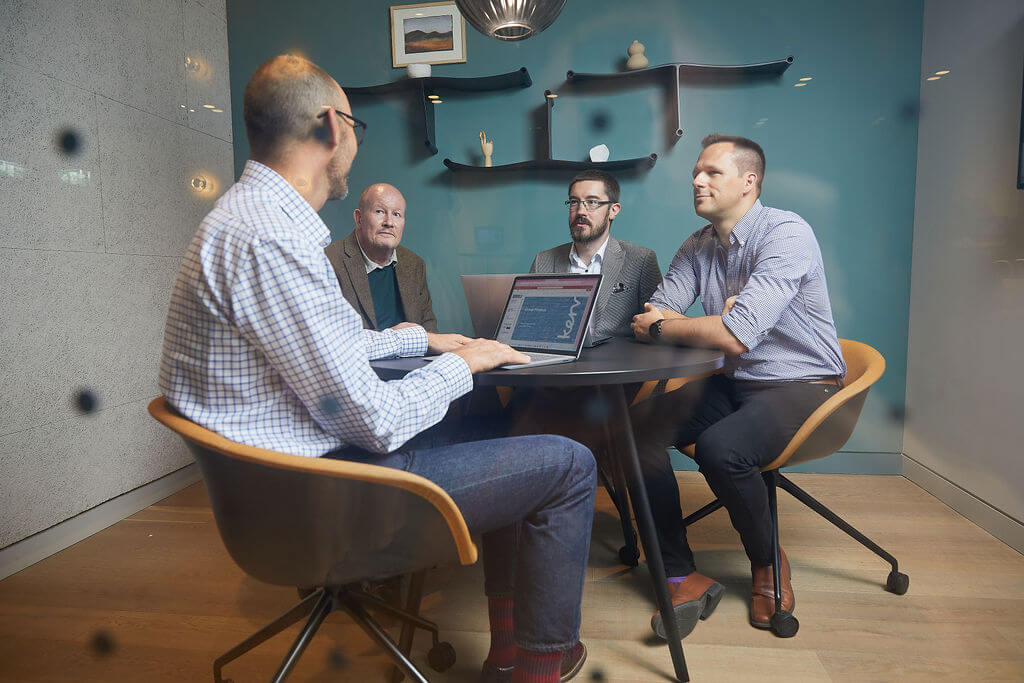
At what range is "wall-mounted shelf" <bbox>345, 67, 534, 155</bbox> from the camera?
292cm

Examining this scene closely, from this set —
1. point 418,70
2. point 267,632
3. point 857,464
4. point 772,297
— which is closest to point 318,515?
point 267,632

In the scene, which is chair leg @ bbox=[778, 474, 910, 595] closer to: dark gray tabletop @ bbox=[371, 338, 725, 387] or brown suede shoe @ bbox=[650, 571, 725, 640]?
brown suede shoe @ bbox=[650, 571, 725, 640]

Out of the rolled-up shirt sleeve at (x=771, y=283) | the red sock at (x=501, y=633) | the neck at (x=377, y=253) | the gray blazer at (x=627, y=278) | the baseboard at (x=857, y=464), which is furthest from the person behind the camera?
the baseboard at (x=857, y=464)

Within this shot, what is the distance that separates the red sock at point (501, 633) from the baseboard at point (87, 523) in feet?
5.74

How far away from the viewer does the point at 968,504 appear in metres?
2.38

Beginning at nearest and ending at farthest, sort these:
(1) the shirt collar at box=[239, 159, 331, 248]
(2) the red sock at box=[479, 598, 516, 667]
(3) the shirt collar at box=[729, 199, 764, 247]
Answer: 1. (1) the shirt collar at box=[239, 159, 331, 248]
2. (2) the red sock at box=[479, 598, 516, 667]
3. (3) the shirt collar at box=[729, 199, 764, 247]

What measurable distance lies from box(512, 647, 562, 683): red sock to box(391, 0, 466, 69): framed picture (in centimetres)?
280

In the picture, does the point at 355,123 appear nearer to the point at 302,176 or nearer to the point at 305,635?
the point at 302,176

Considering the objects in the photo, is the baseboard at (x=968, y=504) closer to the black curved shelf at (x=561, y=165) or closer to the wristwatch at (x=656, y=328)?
the wristwatch at (x=656, y=328)

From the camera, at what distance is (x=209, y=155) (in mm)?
3078

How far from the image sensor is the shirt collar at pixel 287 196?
1.10 meters

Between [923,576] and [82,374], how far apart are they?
3.12m

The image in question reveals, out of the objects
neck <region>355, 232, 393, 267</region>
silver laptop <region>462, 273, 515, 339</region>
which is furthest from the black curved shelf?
silver laptop <region>462, 273, 515, 339</region>

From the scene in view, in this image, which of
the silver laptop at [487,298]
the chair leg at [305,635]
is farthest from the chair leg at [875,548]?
the chair leg at [305,635]
